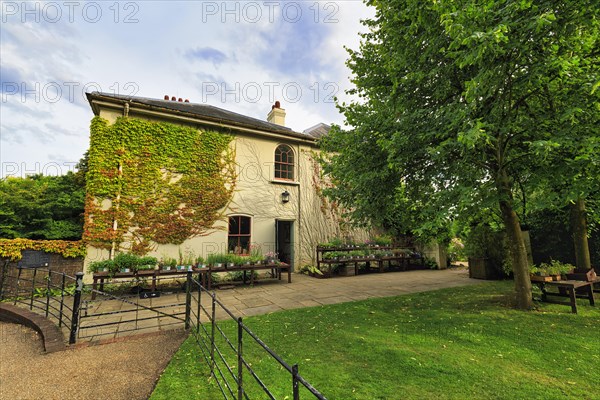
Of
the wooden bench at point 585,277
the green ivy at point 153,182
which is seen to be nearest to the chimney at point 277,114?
the green ivy at point 153,182

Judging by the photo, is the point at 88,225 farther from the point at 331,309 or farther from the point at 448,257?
the point at 448,257

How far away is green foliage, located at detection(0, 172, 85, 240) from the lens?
9805 millimetres

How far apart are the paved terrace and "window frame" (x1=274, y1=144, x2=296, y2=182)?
15.4 ft

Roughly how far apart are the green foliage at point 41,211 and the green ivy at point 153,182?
2942mm

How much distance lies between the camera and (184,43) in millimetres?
7336

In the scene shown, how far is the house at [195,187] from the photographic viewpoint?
8914mm

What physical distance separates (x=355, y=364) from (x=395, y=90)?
16.7ft

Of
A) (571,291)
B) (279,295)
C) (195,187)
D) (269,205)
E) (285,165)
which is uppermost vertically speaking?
(285,165)

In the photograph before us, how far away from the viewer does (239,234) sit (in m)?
10.9

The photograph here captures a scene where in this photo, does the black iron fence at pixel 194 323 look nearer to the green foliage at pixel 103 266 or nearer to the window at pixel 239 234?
the green foliage at pixel 103 266

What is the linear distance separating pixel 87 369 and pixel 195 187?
7430 millimetres

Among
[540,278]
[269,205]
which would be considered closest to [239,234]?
[269,205]

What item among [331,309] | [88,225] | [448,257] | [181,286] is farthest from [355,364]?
[448,257]

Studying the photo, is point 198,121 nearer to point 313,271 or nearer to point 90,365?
point 313,271
